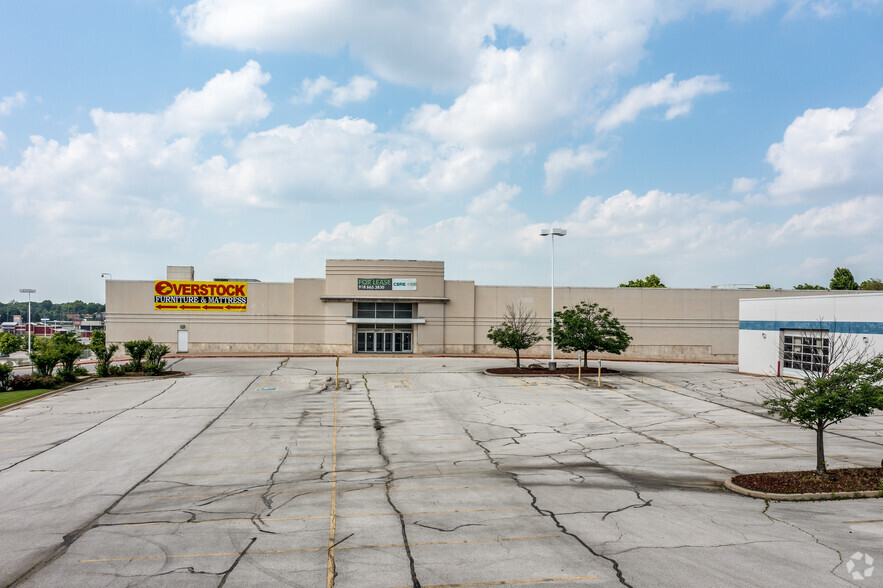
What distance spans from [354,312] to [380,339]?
12.5 ft

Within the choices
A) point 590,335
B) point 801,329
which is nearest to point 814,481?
point 590,335

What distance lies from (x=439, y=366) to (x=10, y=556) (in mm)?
34349

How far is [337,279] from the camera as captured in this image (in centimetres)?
5419

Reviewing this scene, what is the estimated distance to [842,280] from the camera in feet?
329

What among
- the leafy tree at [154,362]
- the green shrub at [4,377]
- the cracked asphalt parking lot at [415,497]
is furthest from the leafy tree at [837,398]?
the green shrub at [4,377]

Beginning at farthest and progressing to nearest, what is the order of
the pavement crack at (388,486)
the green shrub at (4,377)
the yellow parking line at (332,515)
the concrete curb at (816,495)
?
the green shrub at (4,377) → the concrete curb at (816,495) → the pavement crack at (388,486) → the yellow parking line at (332,515)

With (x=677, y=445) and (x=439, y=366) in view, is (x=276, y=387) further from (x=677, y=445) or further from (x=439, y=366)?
(x=677, y=445)

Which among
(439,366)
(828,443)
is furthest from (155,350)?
Answer: (828,443)

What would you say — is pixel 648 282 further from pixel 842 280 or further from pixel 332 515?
pixel 332 515

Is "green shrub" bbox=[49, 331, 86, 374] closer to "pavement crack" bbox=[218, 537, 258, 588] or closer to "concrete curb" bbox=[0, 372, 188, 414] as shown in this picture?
"concrete curb" bbox=[0, 372, 188, 414]

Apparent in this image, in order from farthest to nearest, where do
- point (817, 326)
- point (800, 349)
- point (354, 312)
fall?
point (354, 312)
point (800, 349)
point (817, 326)

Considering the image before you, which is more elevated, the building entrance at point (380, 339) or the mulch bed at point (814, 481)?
the building entrance at point (380, 339)

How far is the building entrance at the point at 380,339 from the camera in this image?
55312 millimetres

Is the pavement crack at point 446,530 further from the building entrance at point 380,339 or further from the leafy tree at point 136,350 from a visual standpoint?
the building entrance at point 380,339
